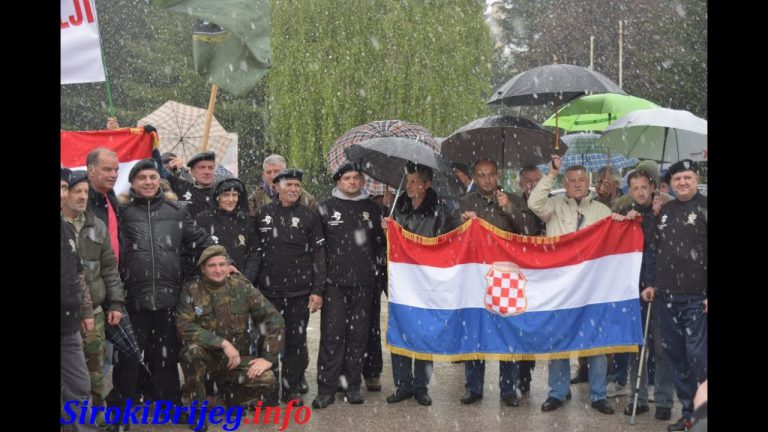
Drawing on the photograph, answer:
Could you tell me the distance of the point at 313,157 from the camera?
23.9 meters

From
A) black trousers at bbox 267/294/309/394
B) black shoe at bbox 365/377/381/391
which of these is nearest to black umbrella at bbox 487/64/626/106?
black trousers at bbox 267/294/309/394

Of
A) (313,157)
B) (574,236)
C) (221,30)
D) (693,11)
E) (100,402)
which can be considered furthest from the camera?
(693,11)

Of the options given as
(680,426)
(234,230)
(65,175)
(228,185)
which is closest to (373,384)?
(234,230)

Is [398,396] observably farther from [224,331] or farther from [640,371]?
[640,371]

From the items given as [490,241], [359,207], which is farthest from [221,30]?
[490,241]

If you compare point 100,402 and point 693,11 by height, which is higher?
point 693,11

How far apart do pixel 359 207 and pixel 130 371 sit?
7.75ft

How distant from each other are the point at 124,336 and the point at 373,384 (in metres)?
2.51

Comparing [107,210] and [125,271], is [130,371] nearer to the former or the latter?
[125,271]

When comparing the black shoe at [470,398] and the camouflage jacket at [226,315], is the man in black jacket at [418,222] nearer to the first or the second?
the black shoe at [470,398]

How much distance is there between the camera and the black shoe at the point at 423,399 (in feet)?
23.9

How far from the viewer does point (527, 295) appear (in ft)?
23.6

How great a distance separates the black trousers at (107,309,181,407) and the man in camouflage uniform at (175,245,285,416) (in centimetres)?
17

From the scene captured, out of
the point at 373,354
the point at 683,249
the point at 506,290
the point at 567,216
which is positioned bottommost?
the point at 373,354
